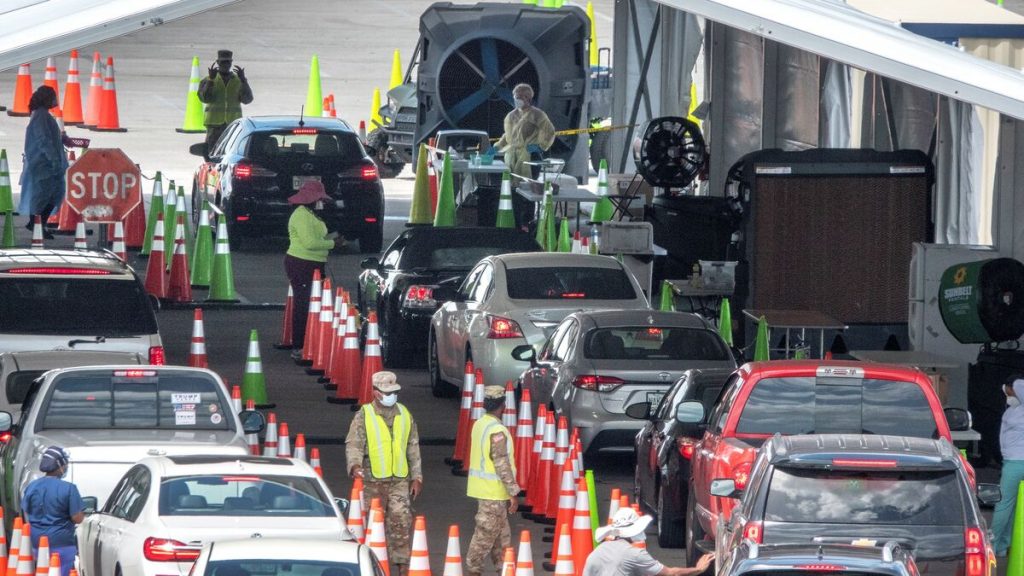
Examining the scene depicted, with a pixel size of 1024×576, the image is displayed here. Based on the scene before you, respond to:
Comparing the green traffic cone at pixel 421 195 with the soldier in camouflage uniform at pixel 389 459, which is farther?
the green traffic cone at pixel 421 195

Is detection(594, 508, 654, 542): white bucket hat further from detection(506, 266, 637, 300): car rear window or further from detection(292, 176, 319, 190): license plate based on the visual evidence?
detection(292, 176, 319, 190): license plate

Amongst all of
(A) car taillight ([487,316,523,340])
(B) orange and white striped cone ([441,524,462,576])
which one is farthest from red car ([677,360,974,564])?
(A) car taillight ([487,316,523,340])

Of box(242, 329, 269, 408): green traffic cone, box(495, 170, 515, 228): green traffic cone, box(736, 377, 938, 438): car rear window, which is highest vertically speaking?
box(495, 170, 515, 228): green traffic cone

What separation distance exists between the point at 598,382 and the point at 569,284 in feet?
10.7

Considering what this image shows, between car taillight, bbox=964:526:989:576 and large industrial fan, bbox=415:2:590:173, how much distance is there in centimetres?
2118

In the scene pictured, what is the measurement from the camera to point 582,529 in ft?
43.2

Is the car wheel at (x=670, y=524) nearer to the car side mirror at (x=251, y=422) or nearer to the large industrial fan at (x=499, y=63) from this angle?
the car side mirror at (x=251, y=422)

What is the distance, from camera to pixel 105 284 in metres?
17.1

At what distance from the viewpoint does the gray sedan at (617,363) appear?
55.6ft

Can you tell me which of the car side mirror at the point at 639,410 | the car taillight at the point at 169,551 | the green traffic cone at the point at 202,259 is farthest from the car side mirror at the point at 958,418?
the green traffic cone at the point at 202,259

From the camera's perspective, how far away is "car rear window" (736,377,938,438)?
13.2 metres

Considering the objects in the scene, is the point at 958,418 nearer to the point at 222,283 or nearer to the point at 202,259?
the point at 222,283

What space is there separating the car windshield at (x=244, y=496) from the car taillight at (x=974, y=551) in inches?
128

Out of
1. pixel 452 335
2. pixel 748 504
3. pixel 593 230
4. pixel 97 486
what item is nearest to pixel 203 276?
pixel 593 230
